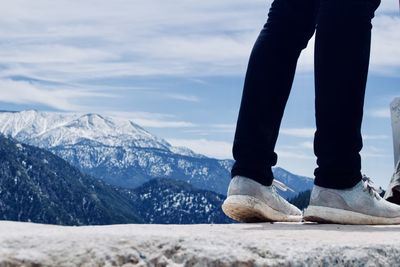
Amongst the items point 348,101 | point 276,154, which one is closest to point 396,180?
point 276,154

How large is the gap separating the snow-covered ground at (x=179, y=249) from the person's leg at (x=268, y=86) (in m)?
1.22

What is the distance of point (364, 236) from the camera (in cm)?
283

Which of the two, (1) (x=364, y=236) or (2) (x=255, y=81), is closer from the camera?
(1) (x=364, y=236)

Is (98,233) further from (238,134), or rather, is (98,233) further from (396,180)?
(396,180)

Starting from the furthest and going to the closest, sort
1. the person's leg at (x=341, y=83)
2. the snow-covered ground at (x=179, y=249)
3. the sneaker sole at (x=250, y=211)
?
the sneaker sole at (x=250, y=211), the person's leg at (x=341, y=83), the snow-covered ground at (x=179, y=249)

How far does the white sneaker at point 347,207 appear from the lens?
11.4 ft

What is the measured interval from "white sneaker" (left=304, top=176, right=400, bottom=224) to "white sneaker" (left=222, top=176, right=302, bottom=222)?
270 millimetres

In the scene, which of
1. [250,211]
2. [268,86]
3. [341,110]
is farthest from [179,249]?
[268,86]

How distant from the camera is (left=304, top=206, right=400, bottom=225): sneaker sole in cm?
347

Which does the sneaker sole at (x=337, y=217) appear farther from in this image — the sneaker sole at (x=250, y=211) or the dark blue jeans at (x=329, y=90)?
the sneaker sole at (x=250, y=211)

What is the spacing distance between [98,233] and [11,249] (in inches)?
11.3

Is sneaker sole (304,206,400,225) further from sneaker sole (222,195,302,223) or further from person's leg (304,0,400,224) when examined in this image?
sneaker sole (222,195,302,223)

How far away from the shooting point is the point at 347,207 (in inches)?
137

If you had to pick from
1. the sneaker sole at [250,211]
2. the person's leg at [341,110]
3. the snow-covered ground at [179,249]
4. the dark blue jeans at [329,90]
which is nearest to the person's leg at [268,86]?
the dark blue jeans at [329,90]
